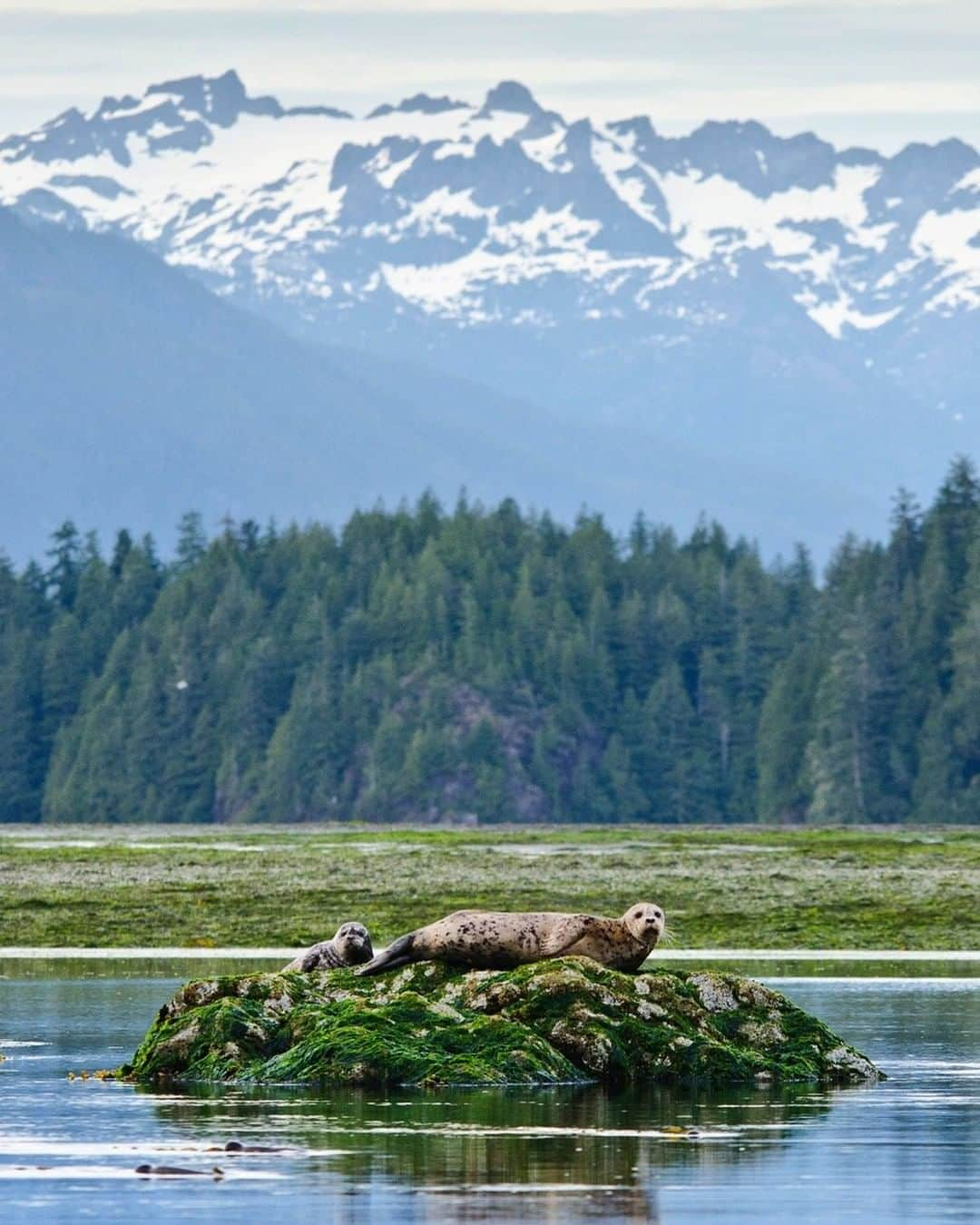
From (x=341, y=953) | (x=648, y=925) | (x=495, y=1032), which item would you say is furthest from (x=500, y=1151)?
(x=341, y=953)

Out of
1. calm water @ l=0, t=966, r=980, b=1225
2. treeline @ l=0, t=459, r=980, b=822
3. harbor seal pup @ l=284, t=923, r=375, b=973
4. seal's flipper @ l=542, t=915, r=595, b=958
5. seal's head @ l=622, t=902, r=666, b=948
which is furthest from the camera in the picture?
treeline @ l=0, t=459, r=980, b=822

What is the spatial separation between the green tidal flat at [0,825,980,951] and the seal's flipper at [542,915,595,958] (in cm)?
1878

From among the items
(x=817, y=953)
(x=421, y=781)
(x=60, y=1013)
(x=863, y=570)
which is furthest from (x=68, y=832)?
(x=60, y=1013)

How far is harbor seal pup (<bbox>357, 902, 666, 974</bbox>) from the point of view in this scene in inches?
1113

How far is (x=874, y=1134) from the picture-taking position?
2325 cm

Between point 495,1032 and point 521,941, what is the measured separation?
1.52m

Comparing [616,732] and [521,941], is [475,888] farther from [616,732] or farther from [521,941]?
[616,732]

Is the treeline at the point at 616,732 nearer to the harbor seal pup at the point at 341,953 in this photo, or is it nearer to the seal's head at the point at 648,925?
the harbor seal pup at the point at 341,953

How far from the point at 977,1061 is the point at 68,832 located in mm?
105159

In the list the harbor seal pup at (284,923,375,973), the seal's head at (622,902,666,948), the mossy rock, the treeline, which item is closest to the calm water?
the mossy rock

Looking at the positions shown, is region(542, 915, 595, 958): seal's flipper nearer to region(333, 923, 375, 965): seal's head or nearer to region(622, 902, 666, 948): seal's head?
region(622, 902, 666, 948): seal's head

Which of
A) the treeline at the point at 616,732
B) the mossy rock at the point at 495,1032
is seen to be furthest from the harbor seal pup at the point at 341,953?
the treeline at the point at 616,732

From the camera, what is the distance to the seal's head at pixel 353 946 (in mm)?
29312

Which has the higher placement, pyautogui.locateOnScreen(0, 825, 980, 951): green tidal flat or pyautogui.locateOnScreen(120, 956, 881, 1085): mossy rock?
pyautogui.locateOnScreen(0, 825, 980, 951): green tidal flat
